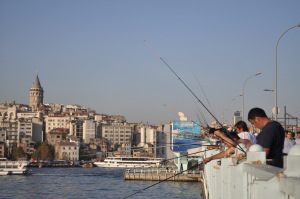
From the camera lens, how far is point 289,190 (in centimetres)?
238

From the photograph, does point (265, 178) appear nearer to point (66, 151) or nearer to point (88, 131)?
point (66, 151)

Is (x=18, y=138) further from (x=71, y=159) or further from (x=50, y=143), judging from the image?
(x=71, y=159)

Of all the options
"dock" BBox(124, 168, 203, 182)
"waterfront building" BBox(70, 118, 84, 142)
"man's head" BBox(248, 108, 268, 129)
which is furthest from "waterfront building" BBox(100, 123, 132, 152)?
"man's head" BBox(248, 108, 268, 129)

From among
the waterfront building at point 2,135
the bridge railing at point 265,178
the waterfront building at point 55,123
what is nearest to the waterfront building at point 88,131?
the waterfront building at point 55,123

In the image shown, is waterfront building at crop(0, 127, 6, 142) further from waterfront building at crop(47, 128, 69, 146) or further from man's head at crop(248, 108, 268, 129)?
man's head at crop(248, 108, 268, 129)

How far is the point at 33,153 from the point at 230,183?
4861 inches

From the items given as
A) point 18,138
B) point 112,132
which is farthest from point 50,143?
point 112,132

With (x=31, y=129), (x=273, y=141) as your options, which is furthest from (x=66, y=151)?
(x=273, y=141)

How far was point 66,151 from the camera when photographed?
415 feet

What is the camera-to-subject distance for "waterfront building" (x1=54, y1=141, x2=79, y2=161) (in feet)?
412

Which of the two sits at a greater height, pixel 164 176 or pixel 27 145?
pixel 27 145

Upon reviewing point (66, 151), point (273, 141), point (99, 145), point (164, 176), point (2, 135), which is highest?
point (2, 135)

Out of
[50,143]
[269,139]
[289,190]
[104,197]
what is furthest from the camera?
[50,143]

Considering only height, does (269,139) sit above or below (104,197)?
above
